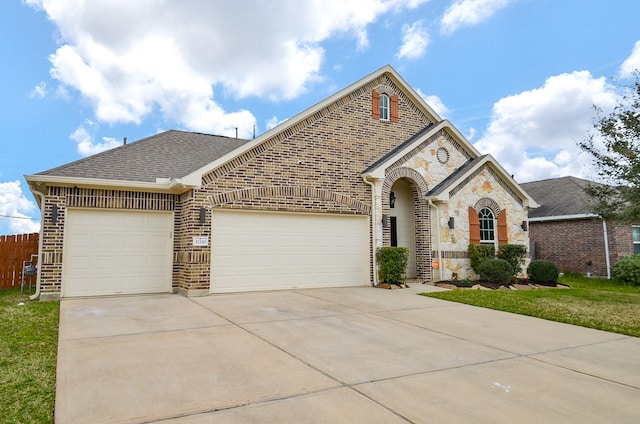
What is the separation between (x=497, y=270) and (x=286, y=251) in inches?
267

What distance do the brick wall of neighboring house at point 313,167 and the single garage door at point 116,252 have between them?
2.60 feet

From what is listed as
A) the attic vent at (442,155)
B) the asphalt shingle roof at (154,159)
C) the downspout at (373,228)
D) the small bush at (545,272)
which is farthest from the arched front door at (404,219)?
the asphalt shingle roof at (154,159)

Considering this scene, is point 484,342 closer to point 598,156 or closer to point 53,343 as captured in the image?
point 53,343

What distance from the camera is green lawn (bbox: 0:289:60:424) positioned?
351 centimetres

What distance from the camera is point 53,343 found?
18.8 ft

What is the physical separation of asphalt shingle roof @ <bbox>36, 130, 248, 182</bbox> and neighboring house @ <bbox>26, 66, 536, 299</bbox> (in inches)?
2.2

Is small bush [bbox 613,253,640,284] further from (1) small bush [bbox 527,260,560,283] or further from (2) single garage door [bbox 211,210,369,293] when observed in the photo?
(2) single garage door [bbox 211,210,369,293]

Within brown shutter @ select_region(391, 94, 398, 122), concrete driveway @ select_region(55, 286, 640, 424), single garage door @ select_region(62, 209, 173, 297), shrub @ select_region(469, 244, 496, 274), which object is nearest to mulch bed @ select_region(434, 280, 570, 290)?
shrub @ select_region(469, 244, 496, 274)

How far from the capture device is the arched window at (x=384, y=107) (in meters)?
14.1

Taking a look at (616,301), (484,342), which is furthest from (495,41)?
(484,342)

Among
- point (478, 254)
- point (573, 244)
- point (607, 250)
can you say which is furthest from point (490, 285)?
point (573, 244)

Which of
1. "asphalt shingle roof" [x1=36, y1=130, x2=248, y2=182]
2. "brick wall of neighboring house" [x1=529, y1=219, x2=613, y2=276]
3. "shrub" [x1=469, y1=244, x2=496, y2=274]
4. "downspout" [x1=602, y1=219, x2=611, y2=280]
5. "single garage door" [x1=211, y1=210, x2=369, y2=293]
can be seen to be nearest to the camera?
"asphalt shingle roof" [x1=36, y1=130, x2=248, y2=182]

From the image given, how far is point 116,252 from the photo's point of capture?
10.7 meters

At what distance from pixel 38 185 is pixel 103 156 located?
200cm
